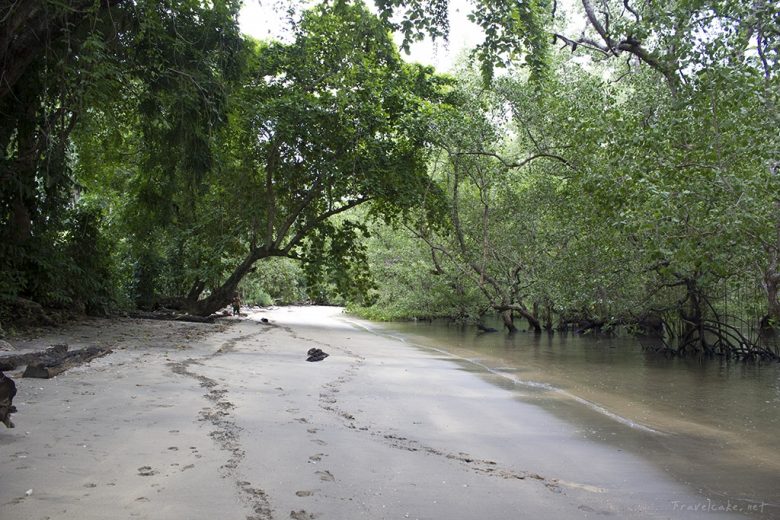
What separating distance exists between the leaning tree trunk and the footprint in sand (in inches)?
615

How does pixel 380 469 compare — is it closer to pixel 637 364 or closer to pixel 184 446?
pixel 184 446

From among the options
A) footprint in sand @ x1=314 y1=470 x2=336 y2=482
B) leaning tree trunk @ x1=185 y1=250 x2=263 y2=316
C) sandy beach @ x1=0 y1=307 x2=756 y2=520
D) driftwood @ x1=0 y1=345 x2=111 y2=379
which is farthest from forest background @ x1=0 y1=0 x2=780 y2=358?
footprint in sand @ x1=314 y1=470 x2=336 y2=482

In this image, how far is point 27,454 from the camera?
3.68m

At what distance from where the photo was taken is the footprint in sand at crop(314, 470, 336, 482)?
12.5 ft

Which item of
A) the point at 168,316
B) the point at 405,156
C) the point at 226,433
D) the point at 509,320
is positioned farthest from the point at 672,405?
the point at 509,320

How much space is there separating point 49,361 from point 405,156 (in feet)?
43.2

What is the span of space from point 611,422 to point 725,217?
289 cm

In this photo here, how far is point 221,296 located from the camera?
19.8 meters

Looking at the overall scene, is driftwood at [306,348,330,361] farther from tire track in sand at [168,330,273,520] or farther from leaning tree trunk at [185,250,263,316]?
leaning tree trunk at [185,250,263,316]

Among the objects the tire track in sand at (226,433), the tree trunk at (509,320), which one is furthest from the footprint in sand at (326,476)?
the tree trunk at (509,320)

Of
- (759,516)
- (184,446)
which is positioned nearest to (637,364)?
(759,516)

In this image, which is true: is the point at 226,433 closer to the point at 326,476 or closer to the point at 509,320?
the point at 326,476

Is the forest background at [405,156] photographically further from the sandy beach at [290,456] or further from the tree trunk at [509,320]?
the sandy beach at [290,456]

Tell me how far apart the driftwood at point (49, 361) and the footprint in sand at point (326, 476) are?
3.55 meters
